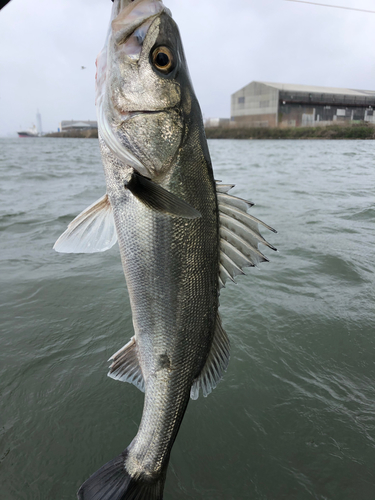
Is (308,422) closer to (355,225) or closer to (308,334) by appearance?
(308,334)

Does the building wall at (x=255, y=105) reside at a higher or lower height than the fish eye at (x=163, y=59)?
higher

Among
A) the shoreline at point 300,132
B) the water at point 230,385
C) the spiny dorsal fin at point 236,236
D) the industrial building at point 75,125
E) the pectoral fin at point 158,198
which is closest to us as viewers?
the pectoral fin at point 158,198

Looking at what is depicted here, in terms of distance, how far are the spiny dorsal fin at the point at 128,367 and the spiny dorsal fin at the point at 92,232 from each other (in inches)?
19.4

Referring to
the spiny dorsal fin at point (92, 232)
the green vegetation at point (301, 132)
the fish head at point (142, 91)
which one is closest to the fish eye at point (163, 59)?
the fish head at point (142, 91)

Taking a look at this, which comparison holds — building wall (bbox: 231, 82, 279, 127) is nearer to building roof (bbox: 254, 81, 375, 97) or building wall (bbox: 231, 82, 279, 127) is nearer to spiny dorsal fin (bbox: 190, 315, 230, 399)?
building roof (bbox: 254, 81, 375, 97)

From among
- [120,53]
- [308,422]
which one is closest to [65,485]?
[308,422]

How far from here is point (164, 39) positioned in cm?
137

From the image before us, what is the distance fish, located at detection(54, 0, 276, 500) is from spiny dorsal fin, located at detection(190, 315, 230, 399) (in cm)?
1

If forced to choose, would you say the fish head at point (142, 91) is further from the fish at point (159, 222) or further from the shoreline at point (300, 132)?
the shoreline at point (300, 132)

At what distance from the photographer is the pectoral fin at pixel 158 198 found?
1322mm

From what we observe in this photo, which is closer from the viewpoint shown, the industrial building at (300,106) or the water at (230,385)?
the water at (230,385)

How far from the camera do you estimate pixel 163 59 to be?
1375mm

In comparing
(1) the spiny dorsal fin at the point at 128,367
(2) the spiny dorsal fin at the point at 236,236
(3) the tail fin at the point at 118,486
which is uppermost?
(2) the spiny dorsal fin at the point at 236,236

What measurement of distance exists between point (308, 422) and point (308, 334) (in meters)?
1.00
